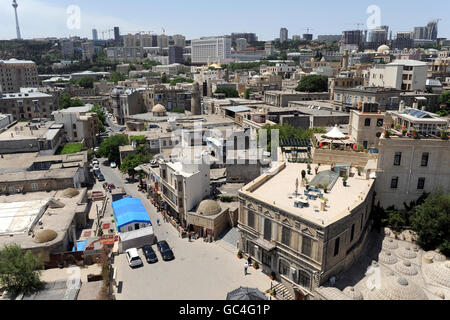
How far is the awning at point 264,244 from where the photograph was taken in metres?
28.0

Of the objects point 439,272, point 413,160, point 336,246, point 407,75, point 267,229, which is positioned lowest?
point 439,272

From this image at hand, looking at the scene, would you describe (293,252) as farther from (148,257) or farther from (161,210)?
(161,210)

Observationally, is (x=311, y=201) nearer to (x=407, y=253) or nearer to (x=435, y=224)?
(x=407, y=253)

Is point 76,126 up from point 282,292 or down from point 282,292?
up

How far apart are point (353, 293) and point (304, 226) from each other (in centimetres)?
555

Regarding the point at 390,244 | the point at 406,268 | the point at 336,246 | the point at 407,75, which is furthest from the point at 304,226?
the point at 407,75

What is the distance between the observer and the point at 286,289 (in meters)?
27.8

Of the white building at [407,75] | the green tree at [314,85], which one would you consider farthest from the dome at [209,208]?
the green tree at [314,85]

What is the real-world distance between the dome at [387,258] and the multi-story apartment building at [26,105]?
9058cm

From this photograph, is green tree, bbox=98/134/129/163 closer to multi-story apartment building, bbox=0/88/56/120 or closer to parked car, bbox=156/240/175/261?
parked car, bbox=156/240/175/261

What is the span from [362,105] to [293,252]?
24.6 metres

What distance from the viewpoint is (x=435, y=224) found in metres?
28.4
